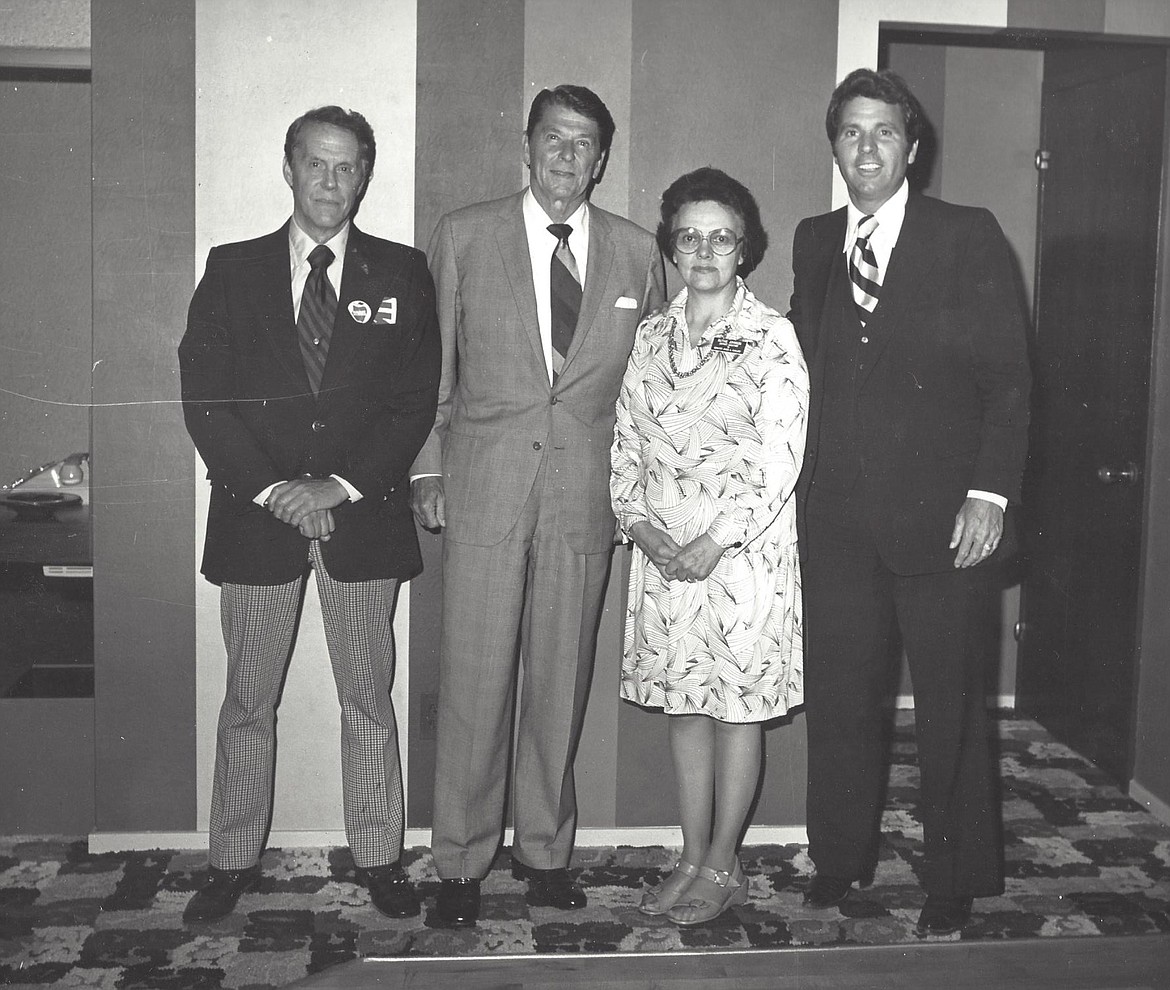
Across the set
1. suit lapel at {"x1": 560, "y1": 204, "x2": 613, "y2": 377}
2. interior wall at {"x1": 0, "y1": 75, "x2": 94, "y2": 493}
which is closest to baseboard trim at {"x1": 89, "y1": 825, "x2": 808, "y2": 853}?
interior wall at {"x1": 0, "y1": 75, "x2": 94, "y2": 493}

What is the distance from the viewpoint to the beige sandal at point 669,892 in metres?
3.02

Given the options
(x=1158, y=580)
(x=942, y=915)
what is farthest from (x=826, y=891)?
(x=1158, y=580)

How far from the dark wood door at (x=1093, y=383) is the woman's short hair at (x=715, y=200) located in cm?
158

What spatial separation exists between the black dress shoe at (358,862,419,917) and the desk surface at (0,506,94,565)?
1220 millimetres

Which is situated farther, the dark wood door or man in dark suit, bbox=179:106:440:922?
the dark wood door

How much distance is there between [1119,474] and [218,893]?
10.1 feet

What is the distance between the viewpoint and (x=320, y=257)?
10.1 feet

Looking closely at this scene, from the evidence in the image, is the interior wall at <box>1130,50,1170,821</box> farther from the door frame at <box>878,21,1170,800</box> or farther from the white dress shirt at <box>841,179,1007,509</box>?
the white dress shirt at <box>841,179,1007,509</box>

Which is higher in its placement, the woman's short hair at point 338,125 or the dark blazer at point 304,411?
the woman's short hair at point 338,125

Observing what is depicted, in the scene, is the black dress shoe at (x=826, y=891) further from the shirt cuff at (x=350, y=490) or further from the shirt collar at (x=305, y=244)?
the shirt collar at (x=305, y=244)

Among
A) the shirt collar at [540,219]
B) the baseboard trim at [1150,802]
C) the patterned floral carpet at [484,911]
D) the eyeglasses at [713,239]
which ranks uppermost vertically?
the shirt collar at [540,219]

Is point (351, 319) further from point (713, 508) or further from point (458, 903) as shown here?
point (458, 903)

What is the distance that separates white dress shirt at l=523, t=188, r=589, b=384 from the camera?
3039 mm

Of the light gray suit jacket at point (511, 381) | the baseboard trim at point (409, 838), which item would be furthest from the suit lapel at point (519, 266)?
the baseboard trim at point (409, 838)
